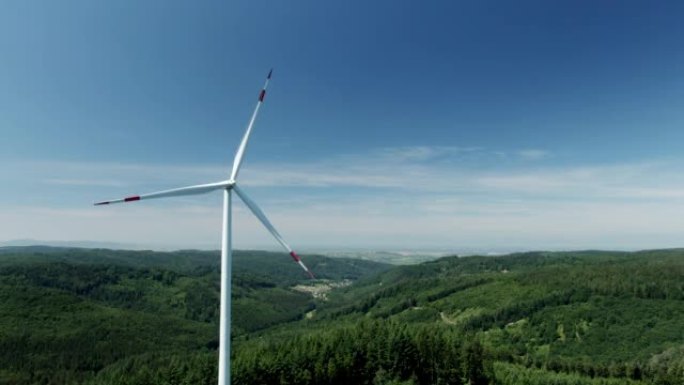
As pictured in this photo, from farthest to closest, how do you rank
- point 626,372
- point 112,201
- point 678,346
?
point 678,346 < point 626,372 < point 112,201

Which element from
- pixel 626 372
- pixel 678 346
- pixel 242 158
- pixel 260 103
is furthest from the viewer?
pixel 678 346

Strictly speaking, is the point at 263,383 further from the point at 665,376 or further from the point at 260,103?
the point at 665,376

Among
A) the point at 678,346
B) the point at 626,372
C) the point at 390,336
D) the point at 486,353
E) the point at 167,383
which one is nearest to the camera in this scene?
the point at 167,383

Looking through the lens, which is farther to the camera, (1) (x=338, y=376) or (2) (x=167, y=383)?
(1) (x=338, y=376)

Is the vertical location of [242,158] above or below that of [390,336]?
above

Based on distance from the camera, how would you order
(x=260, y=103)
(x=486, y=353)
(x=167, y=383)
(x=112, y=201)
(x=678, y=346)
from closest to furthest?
(x=112, y=201) < (x=260, y=103) < (x=167, y=383) < (x=486, y=353) < (x=678, y=346)

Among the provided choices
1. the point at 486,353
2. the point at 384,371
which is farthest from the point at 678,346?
the point at 384,371

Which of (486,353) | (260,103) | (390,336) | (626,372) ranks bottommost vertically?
(626,372)

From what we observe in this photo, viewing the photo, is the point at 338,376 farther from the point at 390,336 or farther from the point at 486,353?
the point at 486,353

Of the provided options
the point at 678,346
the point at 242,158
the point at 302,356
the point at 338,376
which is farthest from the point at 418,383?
the point at 678,346
